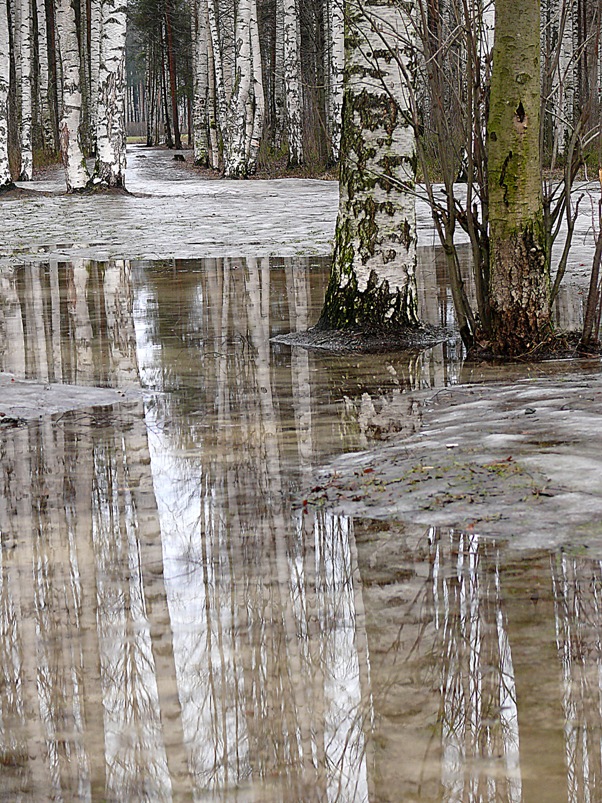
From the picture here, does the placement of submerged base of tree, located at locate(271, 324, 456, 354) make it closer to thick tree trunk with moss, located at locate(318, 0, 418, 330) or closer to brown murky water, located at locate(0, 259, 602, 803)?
thick tree trunk with moss, located at locate(318, 0, 418, 330)

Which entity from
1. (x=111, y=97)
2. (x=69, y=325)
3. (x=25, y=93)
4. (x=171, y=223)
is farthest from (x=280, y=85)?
(x=69, y=325)

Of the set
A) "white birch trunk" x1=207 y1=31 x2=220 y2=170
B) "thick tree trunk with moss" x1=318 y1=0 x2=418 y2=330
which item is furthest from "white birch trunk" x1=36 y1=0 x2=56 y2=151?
"thick tree trunk with moss" x1=318 y1=0 x2=418 y2=330

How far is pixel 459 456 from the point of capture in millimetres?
3473

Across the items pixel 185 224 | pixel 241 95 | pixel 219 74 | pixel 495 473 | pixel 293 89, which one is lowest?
pixel 495 473

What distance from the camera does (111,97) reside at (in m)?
17.5

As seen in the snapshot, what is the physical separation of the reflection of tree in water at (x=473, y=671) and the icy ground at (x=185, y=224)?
600 centimetres

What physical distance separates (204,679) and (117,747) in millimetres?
279

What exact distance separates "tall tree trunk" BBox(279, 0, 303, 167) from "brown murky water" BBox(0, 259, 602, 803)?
811 inches

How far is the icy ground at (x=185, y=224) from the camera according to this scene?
1172 centimetres

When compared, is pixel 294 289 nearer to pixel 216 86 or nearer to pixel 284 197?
pixel 284 197

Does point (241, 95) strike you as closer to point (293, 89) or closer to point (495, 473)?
point (293, 89)

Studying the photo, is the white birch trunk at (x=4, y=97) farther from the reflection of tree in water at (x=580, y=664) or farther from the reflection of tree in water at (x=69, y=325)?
the reflection of tree in water at (x=580, y=664)

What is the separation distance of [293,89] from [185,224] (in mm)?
10874

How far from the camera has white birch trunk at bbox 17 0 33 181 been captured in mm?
22219
